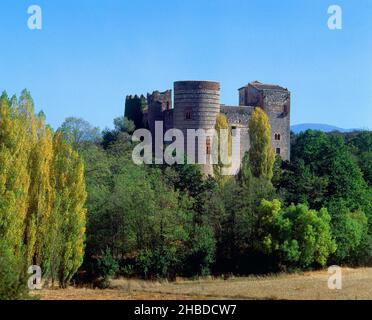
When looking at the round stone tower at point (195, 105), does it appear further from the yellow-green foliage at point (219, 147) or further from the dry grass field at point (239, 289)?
the dry grass field at point (239, 289)

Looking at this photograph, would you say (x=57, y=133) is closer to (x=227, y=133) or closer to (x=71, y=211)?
(x=71, y=211)

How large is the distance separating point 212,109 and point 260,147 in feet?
12.4

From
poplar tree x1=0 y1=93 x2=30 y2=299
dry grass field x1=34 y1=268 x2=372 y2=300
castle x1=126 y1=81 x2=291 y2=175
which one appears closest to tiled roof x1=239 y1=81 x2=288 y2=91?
castle x1=126 y1=81 x2=291 y2=175

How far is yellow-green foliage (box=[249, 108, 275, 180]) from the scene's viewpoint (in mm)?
38938

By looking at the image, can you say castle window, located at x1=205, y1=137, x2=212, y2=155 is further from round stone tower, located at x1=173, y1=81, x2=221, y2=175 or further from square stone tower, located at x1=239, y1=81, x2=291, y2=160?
square stone tower, located at x1=239, y1=81, x2=291, y2=160

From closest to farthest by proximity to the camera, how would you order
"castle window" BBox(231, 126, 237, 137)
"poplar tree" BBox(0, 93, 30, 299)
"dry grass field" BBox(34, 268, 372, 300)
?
"poplar tree" BBox(0, 93, 30, 299) < "dry grass field" BBox(34, 268, 372, 300) < "castle window" BBox(231, 126, 237, 137)

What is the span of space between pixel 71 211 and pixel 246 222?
408 inches

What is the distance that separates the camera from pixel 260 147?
3969cm

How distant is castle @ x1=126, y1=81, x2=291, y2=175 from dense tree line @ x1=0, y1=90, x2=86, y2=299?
15480 millimetres

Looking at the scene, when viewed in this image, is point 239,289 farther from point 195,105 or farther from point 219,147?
point 195,105

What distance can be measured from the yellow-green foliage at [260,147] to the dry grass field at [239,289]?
946 cm

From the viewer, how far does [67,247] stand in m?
24.1

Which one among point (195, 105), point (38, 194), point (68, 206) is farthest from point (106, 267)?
point (195, 105)

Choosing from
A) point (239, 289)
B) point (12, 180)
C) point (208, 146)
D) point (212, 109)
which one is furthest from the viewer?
point (212, 109)
